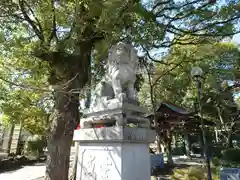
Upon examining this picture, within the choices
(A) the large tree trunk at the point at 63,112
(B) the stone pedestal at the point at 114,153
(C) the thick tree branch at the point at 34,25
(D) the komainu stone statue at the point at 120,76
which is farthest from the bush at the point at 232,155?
(C) the thick tree branch at the point at 34,25

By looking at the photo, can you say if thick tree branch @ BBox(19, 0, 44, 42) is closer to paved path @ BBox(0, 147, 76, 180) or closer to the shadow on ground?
paved path @ BBox(0, 147, 76, 180)

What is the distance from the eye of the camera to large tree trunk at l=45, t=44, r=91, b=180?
17.0 ft

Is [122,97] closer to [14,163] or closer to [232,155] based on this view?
[232,155]

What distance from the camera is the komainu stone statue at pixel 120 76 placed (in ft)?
11.5

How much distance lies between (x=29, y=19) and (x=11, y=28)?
667 millimetres

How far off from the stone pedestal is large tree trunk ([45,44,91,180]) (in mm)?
1776

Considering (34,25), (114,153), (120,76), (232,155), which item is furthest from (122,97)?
(232,155)

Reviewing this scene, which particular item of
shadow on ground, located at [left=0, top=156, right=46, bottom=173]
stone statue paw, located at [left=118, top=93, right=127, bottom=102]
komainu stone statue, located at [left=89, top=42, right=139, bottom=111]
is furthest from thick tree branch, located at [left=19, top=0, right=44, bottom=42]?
shadow on ground, located at [left=0, top=156, right=46, bottom=173]

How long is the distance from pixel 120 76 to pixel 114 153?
126 cm

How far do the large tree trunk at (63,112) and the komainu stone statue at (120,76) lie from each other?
1309 mm

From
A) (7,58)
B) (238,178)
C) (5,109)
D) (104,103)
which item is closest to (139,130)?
(104,103)

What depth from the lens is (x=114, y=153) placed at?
117 inches

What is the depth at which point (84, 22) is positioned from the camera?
5.69m

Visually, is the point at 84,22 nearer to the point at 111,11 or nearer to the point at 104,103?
the point at 111,11
